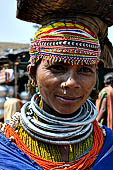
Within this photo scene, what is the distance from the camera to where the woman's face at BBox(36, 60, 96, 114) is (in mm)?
1319

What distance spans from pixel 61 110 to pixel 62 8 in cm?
62

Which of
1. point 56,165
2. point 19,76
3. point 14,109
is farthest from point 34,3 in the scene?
point 19,76

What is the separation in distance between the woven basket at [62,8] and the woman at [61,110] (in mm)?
53

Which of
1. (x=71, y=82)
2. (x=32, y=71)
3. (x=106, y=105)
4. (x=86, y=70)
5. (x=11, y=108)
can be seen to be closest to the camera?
(x=71, y=82)

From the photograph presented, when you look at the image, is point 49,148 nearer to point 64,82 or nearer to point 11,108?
point 64,82

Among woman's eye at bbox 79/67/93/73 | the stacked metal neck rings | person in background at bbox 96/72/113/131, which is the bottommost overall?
person in background at bbox 96/72/113/131

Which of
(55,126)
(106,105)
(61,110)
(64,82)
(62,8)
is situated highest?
(62,8)

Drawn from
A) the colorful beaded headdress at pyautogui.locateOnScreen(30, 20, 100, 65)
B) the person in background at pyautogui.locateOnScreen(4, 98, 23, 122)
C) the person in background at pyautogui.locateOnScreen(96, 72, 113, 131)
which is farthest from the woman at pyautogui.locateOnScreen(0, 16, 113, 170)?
the person in background at pyautogui.locateOnScreen(96, 72, 113, 131)

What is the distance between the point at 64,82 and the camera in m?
1.31

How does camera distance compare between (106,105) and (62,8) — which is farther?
(106,105)

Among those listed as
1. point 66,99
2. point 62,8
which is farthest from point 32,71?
point 62,8

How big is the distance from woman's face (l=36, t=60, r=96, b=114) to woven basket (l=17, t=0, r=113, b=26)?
323 millimetres

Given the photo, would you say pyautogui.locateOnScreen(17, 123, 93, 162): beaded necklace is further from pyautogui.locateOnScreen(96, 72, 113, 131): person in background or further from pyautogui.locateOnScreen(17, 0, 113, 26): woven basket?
pyautogui.locateOnScreen(96, 72, 113, 131): person in background

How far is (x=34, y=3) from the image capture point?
1.38m
